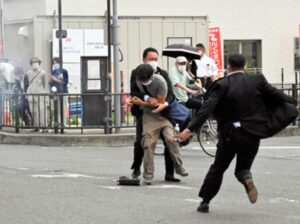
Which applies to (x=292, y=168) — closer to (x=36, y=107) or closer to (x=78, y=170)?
(x=78, y=170)

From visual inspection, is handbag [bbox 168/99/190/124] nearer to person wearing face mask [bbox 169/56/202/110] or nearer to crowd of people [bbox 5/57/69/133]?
person wearing face mask [bbox 169/56/202/110]

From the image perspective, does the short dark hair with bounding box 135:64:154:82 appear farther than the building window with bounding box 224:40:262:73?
No

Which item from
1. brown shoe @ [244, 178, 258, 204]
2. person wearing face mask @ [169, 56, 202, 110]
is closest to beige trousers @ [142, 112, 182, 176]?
brown shoe @ [244, 178, 258, 204]

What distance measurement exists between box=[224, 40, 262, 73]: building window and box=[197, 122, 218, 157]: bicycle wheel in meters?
23.9

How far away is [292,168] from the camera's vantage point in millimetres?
12242

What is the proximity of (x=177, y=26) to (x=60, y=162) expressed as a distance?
45.1ft

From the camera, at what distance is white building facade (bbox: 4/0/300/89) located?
26.4 m

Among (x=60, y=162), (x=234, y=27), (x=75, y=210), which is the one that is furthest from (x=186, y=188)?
(x=234, y=27)

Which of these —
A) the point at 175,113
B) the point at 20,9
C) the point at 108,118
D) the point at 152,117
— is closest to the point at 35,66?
the point at 108,118

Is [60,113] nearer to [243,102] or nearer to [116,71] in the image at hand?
[116,71]

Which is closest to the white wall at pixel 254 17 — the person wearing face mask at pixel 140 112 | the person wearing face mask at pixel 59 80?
the person wearing face mask at pixel 59 80

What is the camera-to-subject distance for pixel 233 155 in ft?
27.2

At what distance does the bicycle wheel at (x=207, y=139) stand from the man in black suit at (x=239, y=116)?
5641 mm

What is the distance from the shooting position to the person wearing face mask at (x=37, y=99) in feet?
55.0
